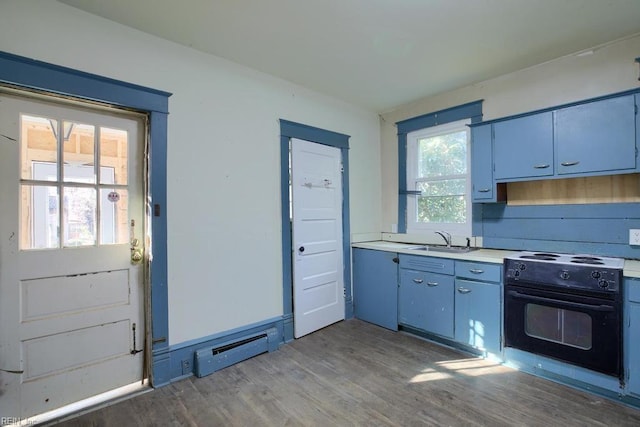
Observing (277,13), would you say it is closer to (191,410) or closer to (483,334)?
(191,410)

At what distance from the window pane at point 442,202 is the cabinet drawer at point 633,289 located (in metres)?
1.51

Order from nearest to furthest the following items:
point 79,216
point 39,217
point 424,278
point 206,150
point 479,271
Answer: point 39,217
point 79,216
point 206,150
point 479,271
point 424,278

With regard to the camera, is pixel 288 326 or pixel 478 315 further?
pixel 288 326

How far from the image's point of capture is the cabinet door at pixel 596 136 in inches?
90.7

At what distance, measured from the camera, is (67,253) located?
2082 mm

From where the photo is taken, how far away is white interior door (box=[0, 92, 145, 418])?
→ 1912 millimetres

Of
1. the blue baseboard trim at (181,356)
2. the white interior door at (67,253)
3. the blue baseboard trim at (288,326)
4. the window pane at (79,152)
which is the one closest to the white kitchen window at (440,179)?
the blue baseboard trim at (288,326)

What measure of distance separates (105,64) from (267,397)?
8.64 feet

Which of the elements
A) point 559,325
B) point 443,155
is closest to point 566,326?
point 559,325

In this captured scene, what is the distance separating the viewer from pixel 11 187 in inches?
75.2

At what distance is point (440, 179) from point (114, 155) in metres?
3.27

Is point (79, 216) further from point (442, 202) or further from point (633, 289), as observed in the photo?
point (633, 289)

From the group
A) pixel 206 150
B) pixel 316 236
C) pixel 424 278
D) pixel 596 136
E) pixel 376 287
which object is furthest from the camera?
pixel 376 287

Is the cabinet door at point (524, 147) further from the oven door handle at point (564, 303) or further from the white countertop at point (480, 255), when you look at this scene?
the oven door handle at point (564, 303)
